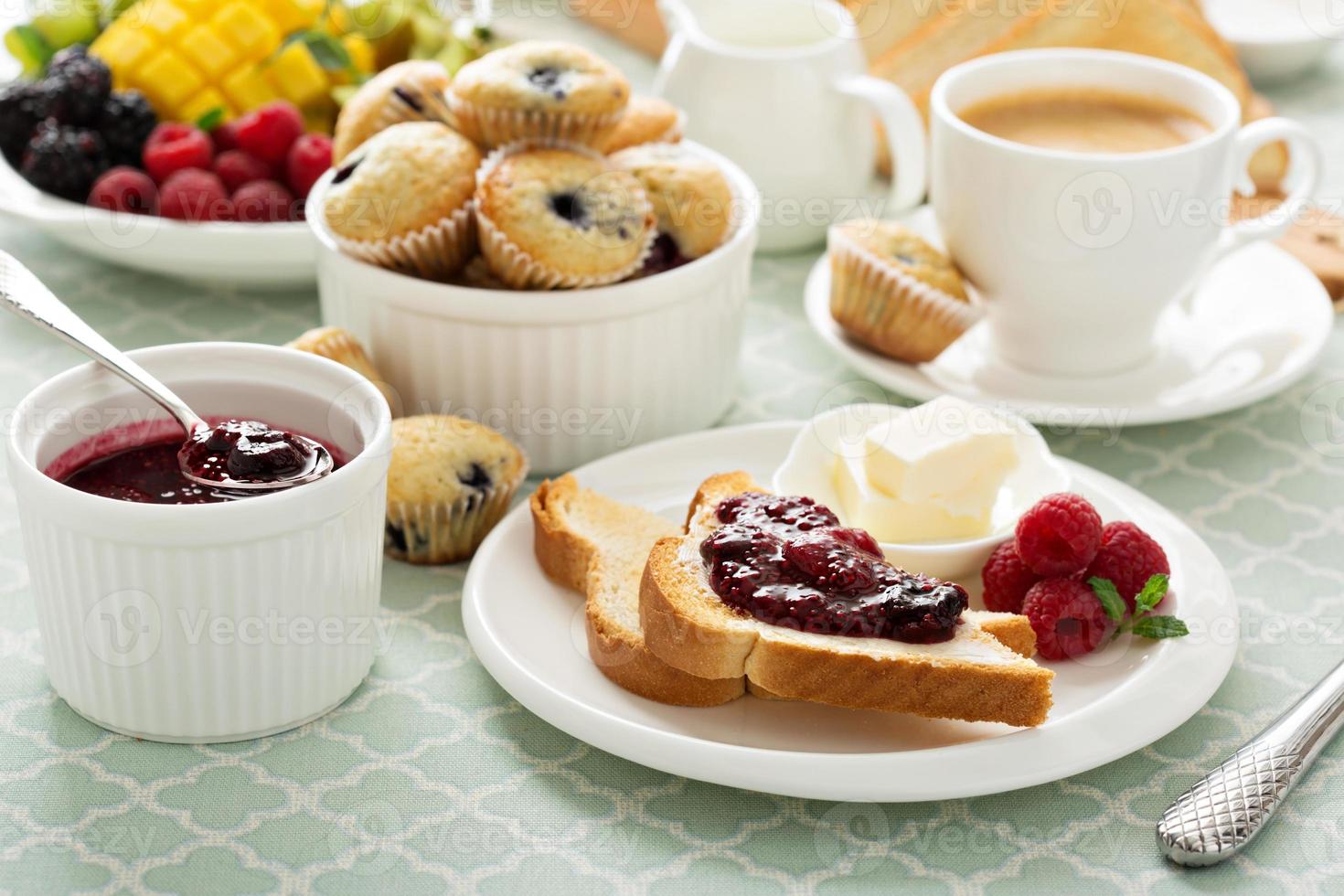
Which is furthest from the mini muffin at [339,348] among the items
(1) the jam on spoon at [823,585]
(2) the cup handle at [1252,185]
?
(2) the cup handle at [1252,185]

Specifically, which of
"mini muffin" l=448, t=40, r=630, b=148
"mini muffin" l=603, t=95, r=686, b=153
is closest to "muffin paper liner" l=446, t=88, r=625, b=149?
"mini muffin" l=448, t=40, r=630, b=148

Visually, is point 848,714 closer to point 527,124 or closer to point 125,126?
point 527,124

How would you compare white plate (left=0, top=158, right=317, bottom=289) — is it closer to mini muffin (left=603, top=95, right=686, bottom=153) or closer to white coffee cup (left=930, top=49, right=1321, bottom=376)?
mini muffin (left=603, top=95, right=686, bottom=153)

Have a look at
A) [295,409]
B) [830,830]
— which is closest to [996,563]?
[830,830]

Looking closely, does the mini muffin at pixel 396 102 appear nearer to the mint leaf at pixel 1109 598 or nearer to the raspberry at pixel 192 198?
the raspberry at pixel 192 198

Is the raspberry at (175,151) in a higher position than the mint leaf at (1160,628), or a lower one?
higher

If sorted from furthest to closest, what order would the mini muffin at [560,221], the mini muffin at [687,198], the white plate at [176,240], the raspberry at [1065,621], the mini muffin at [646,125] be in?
the white plate at [176,240]
the mini muffin at [646,125]
the mini muffin at [687,198]
the mini muffin at [560,221]
the raspberry at [1065,621]

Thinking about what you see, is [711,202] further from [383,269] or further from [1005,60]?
[1005,60]
